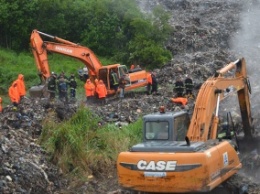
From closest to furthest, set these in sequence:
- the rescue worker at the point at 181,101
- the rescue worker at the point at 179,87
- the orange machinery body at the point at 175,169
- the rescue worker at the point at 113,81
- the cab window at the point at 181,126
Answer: the orange machinery body at the point at 175,169, the cab window at the point at 181,126, the rescue worker at the point at 181,101, the rescue worker at the point at 179,87, the rescue worker at the point at 113,81

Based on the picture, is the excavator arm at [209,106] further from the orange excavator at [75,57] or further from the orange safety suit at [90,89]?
the orange excavator at [75,57]

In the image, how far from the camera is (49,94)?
20.6 meters

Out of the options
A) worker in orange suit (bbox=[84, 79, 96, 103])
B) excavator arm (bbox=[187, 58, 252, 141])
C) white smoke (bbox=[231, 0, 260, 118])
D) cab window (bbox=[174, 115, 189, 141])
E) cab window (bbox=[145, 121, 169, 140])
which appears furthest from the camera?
white smoke (bbox=[231, 0, 260, 118])

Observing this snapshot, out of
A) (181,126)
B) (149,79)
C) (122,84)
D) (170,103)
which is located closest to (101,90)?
(122,84)

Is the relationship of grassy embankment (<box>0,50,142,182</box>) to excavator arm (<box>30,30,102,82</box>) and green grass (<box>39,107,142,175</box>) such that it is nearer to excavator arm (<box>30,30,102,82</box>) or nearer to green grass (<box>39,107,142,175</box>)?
green grass (<box>39,107,142,175</box>)

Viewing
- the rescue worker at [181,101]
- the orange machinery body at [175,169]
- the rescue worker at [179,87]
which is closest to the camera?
the orange machinery body at [175,169]

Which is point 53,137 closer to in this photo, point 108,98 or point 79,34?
point 108,98

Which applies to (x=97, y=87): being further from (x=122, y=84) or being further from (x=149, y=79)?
(x=149, y=79)

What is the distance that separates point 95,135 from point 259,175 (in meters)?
4.01

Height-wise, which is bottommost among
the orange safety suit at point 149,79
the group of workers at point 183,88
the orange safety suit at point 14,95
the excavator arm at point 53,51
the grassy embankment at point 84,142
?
the grassy embankment at point 84,142

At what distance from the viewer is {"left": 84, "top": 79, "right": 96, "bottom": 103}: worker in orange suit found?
2100 cm

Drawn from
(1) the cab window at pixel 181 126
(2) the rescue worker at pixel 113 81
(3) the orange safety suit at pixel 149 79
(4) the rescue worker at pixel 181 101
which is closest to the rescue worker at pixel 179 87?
(4) the rescue worker at pixel 181 101

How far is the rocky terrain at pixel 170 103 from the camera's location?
12023 millimetres

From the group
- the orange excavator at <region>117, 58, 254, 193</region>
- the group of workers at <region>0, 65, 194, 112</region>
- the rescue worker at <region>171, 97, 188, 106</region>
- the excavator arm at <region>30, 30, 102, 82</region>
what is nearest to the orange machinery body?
the orange excavator at <region>117, 58, 254, 193</region>
